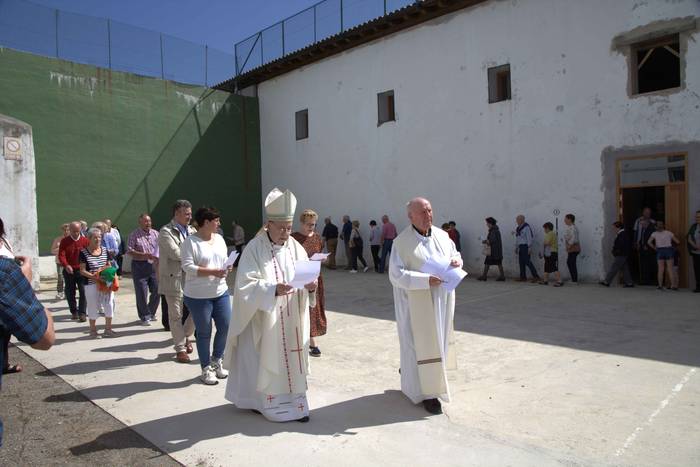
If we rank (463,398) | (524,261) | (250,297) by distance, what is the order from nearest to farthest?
(250,297)
(463,398)
(524,261)

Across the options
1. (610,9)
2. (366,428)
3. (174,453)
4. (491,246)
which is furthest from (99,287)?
(610,9)

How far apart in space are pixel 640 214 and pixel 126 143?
1483cm

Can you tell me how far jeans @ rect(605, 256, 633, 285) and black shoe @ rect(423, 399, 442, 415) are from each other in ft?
26.6

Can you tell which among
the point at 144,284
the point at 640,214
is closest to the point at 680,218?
the point at 640,214

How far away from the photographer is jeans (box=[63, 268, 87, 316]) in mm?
8352

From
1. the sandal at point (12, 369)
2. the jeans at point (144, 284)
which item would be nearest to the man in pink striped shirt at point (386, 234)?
the jeans at point (144, 284)

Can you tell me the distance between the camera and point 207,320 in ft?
17.0

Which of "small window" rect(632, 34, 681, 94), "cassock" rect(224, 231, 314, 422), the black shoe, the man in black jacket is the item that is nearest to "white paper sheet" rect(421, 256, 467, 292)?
the black shoe

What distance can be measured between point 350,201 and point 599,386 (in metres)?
13.0

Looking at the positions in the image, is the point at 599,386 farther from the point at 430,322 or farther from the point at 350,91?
the point at 350,91

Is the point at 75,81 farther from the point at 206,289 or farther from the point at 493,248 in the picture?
the point at 206,289

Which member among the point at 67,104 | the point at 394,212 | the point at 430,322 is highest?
the point at 67,104

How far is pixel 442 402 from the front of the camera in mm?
4598

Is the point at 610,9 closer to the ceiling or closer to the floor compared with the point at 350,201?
closer to the ceiling
